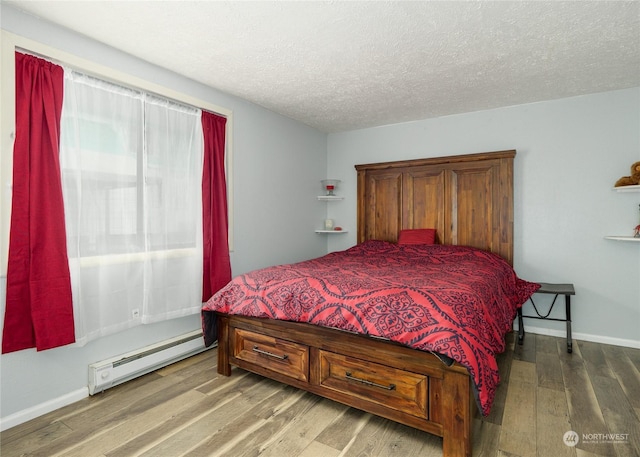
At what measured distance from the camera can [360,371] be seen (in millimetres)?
2010

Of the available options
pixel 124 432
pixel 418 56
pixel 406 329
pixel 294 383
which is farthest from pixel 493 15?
pixel 124 432

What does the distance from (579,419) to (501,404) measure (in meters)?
0.40

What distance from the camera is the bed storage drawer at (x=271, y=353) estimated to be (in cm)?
224

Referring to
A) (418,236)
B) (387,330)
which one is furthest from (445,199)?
(387,330)

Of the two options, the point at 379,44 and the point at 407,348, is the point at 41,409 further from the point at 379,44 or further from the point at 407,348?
the point at 379,44

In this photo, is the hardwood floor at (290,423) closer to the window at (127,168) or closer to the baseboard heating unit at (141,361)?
the baseboard heating unit at (141,361)

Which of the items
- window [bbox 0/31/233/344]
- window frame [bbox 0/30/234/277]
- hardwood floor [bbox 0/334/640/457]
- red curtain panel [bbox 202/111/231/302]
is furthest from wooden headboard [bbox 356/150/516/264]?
window frame [bbox 0/30/234/277]

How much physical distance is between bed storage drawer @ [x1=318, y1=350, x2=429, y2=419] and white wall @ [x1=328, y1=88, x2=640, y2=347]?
8.25ft

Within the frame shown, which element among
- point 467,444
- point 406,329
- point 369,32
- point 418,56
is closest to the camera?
point 467,444

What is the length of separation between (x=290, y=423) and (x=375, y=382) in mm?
557

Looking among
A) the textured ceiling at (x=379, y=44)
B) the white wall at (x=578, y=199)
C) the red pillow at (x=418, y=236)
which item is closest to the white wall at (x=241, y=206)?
the textured ceiling at (x=379, y=44)

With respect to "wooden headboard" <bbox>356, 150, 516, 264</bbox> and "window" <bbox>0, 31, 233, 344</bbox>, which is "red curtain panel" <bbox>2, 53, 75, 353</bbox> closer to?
"window" <bbox>0, 31, 233, 344</bbox>

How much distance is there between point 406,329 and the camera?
1771 millimetres

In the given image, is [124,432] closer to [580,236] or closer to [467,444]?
[467,444]
